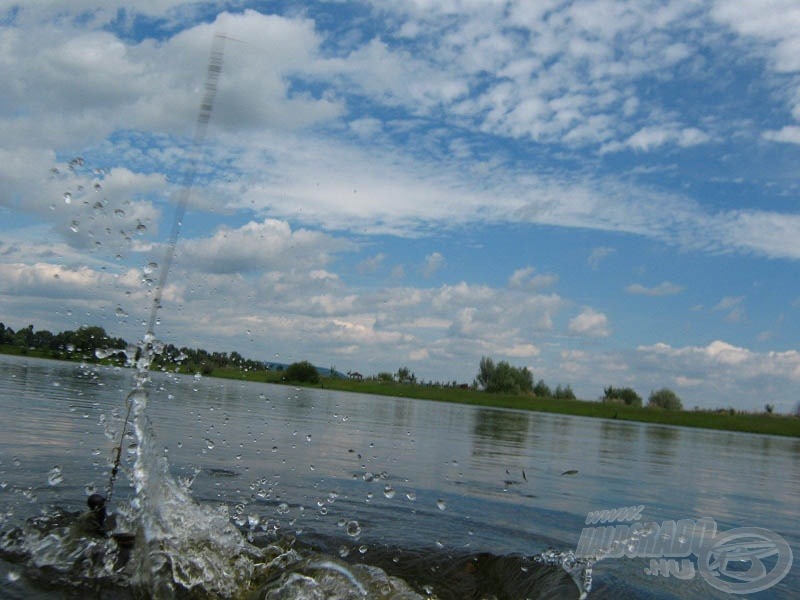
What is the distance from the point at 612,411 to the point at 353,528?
312ft

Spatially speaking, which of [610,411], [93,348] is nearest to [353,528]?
[93,348]

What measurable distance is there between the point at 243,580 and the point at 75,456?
308 inches

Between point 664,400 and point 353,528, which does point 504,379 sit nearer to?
point 664,400

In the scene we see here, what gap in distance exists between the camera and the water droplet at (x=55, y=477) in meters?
11.5

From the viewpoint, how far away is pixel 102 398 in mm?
28281

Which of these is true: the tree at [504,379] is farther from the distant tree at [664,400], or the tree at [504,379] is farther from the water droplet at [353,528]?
the water droplet at [353,528]

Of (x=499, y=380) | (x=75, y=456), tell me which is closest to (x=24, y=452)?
(x=75, y=456)

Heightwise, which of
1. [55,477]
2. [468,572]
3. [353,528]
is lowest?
[468,572]

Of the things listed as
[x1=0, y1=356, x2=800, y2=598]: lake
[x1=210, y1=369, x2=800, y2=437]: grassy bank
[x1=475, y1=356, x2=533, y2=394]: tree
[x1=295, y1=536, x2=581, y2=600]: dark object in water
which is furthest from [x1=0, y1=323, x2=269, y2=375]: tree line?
[x1=475, y1=356, x2=533, y2=394]: tree

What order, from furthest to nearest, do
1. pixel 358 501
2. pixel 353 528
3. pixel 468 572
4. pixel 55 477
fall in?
pixel 358 501
pixel 55 477
pixel 353 528
pixel 468 572

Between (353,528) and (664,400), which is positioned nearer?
(353,528)

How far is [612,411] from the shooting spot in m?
100

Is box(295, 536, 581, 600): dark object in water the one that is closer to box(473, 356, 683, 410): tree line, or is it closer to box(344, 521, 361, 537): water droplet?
box(344, 521, 361, 537): water droplet

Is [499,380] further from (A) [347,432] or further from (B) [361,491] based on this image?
(B) [361,491]
